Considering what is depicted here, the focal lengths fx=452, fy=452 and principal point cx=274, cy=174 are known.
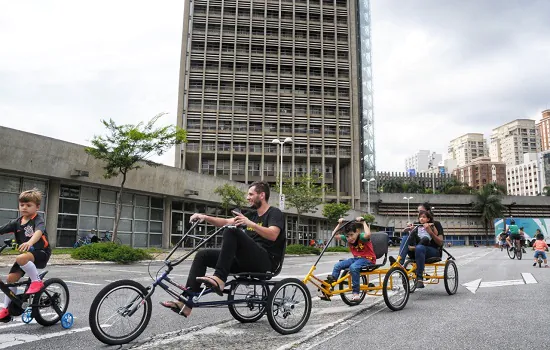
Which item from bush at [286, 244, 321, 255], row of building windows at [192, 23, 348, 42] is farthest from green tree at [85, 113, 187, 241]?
row of building windows at [192, 23, 348, 42]

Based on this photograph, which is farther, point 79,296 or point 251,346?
point 79,296

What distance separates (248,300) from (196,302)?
2.16 ft

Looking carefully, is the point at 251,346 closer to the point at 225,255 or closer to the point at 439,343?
the point at 225,255

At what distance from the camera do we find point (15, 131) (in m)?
20.4

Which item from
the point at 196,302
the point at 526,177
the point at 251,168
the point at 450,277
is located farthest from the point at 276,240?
the point at 526,177

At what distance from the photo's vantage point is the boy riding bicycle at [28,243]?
15.0ft

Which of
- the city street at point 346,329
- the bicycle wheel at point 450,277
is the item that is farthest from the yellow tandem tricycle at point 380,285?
the bicycle wheel at point 450,277

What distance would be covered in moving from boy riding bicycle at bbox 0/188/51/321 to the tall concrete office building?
204 ft

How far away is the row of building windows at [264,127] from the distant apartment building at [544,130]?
144120 millimetres

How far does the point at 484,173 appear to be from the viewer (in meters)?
159

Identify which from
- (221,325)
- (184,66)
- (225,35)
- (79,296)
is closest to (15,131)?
(79,296)

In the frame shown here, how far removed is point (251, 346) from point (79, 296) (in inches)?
187

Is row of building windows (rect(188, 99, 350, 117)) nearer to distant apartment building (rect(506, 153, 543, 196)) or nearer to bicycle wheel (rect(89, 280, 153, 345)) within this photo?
bicycle wheel (rect(89, 280, 153, 345))

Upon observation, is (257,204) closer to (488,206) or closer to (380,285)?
(380,285)
